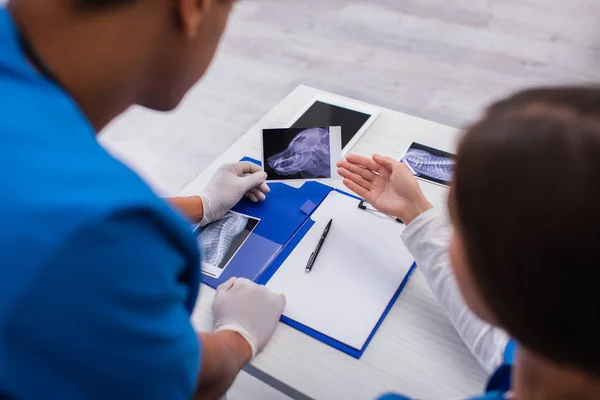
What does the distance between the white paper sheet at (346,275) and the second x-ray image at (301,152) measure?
136 mm

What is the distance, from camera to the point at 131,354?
0.57 metres

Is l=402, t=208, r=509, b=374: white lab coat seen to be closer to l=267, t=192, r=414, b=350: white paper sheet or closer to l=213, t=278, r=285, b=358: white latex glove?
l=267, t=192, r=414, b=350: white paper sheet

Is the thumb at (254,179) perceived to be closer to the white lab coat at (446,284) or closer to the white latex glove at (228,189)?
the white latex glove at (228,189)

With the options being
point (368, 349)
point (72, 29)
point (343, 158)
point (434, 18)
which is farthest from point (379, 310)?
point (434, 18)

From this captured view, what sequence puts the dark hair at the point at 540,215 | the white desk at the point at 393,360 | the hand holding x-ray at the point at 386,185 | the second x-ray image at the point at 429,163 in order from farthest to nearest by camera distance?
Answer: the second x-ray image at the point at 429,163 < the hand holding x-ray at the point at 386,185 < the white desk at the point at 393,360 < the dark hair at the point at 540,215

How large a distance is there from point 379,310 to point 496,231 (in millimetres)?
471

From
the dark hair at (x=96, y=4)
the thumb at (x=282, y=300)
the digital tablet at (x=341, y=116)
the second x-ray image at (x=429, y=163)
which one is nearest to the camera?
the dark hair at (x=96, y=4)

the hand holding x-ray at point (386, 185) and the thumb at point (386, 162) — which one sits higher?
→ the thumb at point (386, 162)

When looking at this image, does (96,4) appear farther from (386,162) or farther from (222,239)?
(386,162)

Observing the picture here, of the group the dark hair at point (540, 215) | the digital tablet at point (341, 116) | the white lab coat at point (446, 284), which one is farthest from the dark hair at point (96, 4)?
the digital tablet at point (341, 116)

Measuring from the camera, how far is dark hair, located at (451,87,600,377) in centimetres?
45

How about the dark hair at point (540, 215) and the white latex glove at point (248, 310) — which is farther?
the white latex glove at point (248, 310)

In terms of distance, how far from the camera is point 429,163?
49.8 inches

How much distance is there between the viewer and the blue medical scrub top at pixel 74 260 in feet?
1.64
